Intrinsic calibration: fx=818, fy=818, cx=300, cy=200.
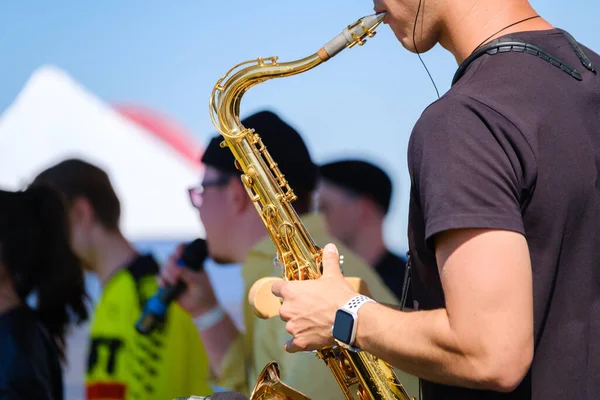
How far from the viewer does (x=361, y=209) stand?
3189 mm

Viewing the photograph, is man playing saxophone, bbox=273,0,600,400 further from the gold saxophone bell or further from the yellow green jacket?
the yellow green jacket

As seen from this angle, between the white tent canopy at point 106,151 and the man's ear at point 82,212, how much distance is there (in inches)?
6.9

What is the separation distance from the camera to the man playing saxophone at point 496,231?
4.44 feet

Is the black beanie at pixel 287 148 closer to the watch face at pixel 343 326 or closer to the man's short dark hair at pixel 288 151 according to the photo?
the man's short dark hair at pixel 288 151

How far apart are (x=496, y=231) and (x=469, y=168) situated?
4.6 inches

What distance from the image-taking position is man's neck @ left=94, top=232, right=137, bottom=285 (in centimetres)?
365

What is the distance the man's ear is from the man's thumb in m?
2.26

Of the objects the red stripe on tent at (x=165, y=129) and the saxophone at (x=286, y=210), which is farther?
the red stripe on tent at (x=165, y=129)

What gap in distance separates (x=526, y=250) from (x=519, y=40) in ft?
1.44

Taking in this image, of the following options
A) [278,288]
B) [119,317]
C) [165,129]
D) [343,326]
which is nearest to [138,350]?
[119,317]

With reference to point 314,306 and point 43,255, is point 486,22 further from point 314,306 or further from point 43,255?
point 43,255

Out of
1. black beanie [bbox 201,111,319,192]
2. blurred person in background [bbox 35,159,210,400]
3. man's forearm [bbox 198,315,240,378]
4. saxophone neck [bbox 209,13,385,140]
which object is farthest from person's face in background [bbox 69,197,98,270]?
saxophone neck [bbox 209,13,385,140]

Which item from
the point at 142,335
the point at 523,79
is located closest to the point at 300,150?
the point at 142,335

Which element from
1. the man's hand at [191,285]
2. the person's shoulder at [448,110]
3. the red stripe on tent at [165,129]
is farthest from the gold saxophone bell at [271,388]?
the red stripe on tent at [165,129]
